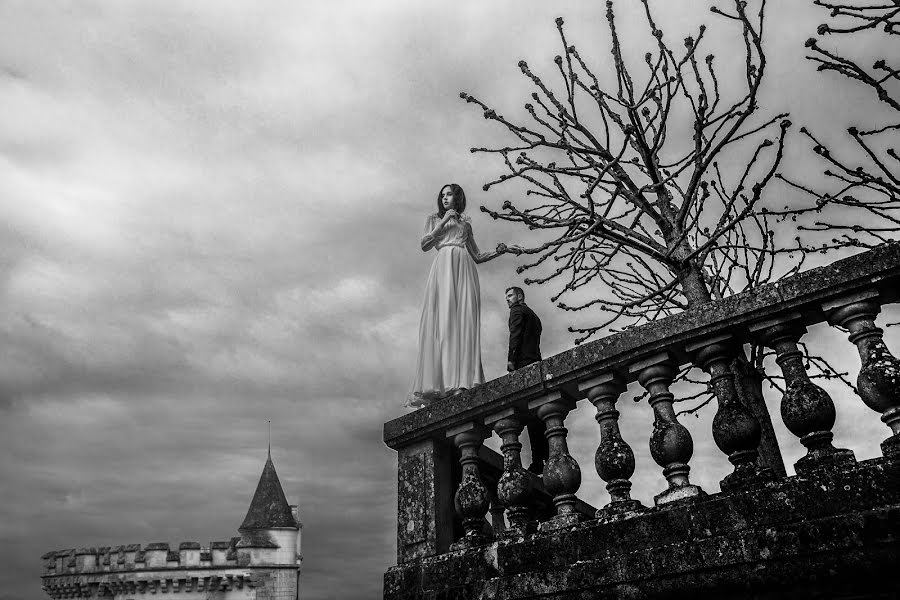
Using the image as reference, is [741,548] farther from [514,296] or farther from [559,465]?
[514,296]

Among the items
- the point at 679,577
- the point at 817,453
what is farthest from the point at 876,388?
the point at 679,577

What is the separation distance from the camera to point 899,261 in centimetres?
315

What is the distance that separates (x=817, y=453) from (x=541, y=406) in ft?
4.99

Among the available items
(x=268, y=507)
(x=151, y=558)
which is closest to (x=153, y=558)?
(x=151, y=558)

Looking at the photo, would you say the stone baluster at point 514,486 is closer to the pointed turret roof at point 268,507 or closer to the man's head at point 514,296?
the man's head at point 514,296

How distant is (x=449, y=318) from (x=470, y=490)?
259 centimetres

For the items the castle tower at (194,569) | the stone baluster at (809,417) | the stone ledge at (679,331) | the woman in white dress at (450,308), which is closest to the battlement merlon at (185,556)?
the castle tower at (194,569)

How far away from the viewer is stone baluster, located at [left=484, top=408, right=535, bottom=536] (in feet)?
13.2

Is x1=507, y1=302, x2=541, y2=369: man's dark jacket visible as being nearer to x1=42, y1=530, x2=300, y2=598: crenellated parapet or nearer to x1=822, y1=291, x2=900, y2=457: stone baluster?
x1=822, y1=291, x2=900, y2=457: stone baluster

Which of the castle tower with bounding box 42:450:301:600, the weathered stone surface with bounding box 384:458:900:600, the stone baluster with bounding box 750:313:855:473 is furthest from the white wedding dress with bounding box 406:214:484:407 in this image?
the castle tower with bounding box 42:450:301:600

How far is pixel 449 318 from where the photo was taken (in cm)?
669

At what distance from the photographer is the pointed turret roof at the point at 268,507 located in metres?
34.5

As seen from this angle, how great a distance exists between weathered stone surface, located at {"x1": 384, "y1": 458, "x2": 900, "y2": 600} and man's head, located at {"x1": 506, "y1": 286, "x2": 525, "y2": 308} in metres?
3.50

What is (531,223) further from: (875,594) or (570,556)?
(875,594)
